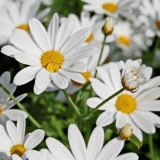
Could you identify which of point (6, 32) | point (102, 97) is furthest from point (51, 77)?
point (6, 32)

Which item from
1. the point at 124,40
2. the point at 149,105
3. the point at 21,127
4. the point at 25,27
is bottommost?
the point at 124,40

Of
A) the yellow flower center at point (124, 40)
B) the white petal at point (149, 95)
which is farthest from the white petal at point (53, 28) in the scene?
the yellow flower center at point (124, 40)

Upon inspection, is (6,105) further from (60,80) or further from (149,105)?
(149,105)

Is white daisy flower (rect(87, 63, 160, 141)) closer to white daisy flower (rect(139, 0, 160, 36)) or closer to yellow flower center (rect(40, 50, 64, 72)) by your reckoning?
yellow flower center (rect(40, 50, 64, 72))

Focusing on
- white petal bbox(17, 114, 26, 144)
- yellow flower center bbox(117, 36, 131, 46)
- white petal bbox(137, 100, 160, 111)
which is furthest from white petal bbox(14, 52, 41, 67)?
yellow flower center bbox(117, 36, 131, 46)

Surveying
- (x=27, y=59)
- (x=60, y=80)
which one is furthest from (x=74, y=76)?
(x=27, y=59)

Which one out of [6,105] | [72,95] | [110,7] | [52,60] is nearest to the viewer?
[52,60]

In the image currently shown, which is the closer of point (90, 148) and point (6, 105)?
point (90, 148)
